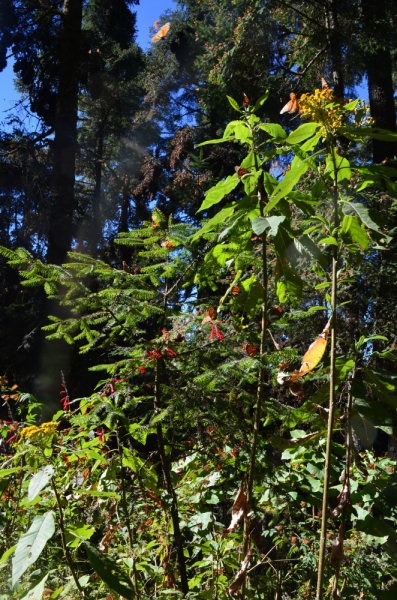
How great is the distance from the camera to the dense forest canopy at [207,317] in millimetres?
941

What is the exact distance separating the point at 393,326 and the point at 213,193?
158 inches

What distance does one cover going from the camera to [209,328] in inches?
54.7

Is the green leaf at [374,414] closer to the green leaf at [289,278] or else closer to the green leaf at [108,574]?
the green leaf at [289,278]

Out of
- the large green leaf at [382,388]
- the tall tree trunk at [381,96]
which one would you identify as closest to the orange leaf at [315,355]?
the large green leaf at [382,388]

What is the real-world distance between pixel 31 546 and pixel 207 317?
2.69ft

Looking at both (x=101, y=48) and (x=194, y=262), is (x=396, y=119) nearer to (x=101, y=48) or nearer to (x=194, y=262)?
(x=194, y=262)

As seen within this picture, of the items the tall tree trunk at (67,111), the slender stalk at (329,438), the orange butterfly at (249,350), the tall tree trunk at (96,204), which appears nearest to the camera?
the slender stalk at (329,438)

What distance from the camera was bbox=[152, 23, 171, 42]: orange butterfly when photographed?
36.4 ft

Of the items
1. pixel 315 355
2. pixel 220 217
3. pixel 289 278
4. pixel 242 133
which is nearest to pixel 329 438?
pixel 315 355

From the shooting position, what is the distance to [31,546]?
0.78 m

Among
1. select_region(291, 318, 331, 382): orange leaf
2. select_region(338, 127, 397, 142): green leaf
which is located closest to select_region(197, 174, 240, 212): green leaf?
select_region(338, 127, 397, 142): green leaf

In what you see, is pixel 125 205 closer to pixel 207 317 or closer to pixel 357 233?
pixel 207 317

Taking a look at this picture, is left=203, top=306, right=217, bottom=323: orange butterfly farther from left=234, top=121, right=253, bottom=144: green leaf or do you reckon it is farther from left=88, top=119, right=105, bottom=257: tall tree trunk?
left=88, top=119, right=105, bottom=257: tall tree trunk

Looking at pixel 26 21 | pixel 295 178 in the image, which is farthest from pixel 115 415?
pixel 26 21
